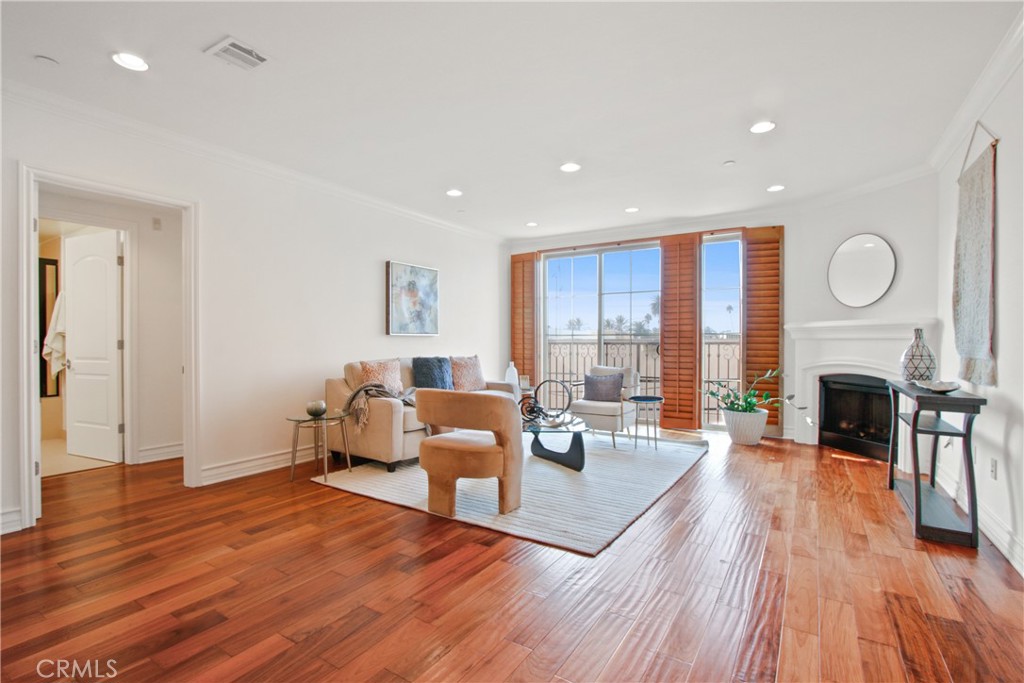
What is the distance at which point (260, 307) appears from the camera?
4090mm

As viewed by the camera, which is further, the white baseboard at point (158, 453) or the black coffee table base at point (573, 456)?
the white baseboard at point (158, 453)

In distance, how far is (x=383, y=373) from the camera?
4.56 meters

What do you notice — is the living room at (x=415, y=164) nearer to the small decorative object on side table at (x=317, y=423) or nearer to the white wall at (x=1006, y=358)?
the white wall at (x=1006, y=358)

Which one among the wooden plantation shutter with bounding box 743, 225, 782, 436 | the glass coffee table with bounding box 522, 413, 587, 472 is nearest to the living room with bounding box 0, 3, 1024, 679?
the wooden plantation shutter with bounding box 743, 225, 782, 436

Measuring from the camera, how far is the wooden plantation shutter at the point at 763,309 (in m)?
5.40

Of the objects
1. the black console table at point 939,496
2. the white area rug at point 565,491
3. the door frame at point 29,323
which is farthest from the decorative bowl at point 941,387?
the door frame at point 29,323

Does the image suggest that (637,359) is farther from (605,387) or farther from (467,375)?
(467,375)

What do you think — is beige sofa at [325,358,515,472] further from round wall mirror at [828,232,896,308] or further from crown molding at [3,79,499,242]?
round wall mirror at [828,232,896,308]

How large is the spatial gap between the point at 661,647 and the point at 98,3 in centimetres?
351

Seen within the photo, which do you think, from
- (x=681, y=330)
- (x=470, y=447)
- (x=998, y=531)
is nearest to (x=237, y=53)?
(x=470, y=447)

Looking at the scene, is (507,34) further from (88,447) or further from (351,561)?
(88,447)

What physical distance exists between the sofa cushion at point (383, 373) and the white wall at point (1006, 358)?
13.7 feet

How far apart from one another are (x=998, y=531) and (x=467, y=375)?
4395 mm

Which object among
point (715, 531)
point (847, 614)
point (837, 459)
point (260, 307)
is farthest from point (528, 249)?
point (847, 614)
